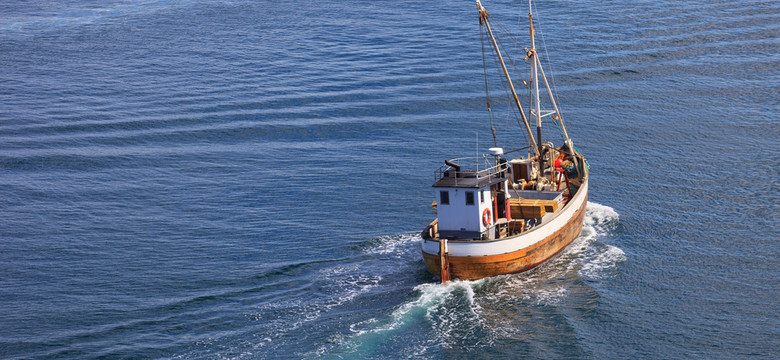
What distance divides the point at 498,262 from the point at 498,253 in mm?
678

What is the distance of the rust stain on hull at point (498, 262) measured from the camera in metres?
49.5

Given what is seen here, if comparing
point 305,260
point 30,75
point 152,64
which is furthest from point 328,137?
point 30,75

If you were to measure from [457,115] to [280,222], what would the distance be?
96.6ft

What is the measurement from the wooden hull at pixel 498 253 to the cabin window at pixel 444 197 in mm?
2877

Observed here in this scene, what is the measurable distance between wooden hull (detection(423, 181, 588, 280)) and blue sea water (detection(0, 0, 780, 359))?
3.64 feet

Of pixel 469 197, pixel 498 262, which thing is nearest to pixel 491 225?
pixel 498 262

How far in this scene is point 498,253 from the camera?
163 ft

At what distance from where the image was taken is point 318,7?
128 m

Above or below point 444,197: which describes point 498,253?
below

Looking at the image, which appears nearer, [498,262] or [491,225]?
[498,262]

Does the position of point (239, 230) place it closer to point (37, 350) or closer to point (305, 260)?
point (305, 260)

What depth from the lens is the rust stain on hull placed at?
4950 centimetres

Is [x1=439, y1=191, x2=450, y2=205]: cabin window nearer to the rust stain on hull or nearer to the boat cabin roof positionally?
the boat cabin roof

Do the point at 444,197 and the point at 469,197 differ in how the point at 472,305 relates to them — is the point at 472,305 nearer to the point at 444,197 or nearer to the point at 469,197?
the point at 469,197
